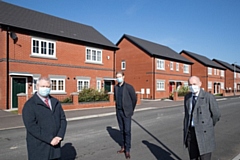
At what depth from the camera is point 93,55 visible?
23469mm

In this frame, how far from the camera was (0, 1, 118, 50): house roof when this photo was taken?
1791 centimetres

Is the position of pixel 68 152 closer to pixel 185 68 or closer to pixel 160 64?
pixel 160 64

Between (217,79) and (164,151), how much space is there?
5174cm

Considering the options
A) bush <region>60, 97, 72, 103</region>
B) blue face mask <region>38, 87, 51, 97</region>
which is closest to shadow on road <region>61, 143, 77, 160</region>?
blue face mask <region>38, 87, 51, 97</region>

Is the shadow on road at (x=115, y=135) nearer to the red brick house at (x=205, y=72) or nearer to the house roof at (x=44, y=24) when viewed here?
the house roof at (x=44, y=24)

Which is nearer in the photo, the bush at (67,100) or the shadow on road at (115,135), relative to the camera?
the shadow on road at (115,135)

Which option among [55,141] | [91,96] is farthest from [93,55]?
[55,141]

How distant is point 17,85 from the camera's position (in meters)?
17.1

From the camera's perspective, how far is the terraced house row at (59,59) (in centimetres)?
1681

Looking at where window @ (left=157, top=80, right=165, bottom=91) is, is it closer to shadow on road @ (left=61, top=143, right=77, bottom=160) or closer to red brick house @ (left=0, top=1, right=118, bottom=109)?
red brick house @ (left=0, top=1, right=118, bottom=109)

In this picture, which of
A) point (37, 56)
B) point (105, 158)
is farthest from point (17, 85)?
point (105, 158)

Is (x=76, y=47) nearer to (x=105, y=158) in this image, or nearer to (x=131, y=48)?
(x=131, y=48)

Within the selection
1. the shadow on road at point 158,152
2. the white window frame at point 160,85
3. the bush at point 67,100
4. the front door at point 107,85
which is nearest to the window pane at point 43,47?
the bush at point 67,100

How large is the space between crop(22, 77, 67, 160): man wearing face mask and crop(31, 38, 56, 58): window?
16164 mm
